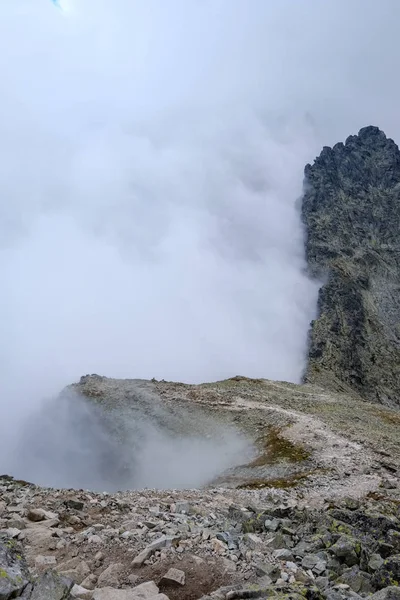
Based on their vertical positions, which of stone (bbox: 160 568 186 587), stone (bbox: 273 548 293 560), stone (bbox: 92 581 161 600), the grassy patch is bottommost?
stone (bbox: 92 581 161 600)

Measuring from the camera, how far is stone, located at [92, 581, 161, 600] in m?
10.2

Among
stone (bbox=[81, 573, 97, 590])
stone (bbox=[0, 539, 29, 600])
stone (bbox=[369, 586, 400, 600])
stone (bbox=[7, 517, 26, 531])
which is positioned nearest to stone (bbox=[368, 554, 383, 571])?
stone (bbox=[369, 586, 400, 600])

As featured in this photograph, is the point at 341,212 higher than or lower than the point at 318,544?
higher

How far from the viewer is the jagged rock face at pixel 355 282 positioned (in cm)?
13762

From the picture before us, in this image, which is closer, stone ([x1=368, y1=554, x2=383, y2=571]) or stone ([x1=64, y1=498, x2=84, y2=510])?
stone ([x1=368, y1=554, x2=383, y2=571])

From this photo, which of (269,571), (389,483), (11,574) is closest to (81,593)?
(11,574)

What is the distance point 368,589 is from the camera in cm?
1127

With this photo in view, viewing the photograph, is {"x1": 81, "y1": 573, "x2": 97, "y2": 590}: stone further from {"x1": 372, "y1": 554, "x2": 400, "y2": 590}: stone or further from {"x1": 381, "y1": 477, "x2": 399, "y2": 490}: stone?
{"x1": 381, "y1": 477, "x2": 399, "y2": 490}: stone

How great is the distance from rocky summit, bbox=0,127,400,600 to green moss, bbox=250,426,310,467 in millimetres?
223

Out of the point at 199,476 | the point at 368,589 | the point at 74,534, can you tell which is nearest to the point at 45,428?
the point at 199,476

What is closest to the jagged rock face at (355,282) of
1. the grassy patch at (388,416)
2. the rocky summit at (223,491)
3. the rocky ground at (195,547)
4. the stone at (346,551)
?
the rocky summit at (223,491)

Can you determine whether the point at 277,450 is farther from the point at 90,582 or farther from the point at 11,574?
the point at 11,574

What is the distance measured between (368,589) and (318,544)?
2.98m

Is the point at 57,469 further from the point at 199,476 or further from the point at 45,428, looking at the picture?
the point at 199,476
